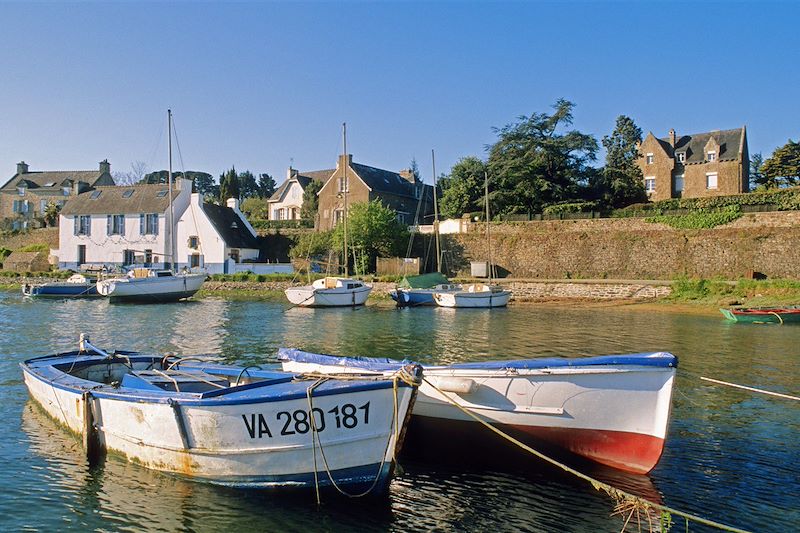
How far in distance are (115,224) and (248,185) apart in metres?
60.4

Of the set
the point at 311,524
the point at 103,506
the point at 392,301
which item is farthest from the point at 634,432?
the point at 392,301

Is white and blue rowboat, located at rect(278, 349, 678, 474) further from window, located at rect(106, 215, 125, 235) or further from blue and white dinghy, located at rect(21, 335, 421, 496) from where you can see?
window, located at rect(106, 215, 125, 235)

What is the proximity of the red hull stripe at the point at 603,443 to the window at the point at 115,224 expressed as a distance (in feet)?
187

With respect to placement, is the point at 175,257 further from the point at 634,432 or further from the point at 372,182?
the point at 634,432

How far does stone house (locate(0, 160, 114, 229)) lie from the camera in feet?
253

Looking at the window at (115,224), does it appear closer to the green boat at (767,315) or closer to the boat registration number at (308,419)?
the green boat at (767,315)

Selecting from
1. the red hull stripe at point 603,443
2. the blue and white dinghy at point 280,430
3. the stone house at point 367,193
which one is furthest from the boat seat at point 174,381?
the stone house at point 367,193

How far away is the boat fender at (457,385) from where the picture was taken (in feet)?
30.5

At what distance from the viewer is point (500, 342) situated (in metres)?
22.6

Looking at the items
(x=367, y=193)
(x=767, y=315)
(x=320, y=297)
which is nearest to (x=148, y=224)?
(x=367, y=193)

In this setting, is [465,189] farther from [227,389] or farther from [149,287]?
[227,389]

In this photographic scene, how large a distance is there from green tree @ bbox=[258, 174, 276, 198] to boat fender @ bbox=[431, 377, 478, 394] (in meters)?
112

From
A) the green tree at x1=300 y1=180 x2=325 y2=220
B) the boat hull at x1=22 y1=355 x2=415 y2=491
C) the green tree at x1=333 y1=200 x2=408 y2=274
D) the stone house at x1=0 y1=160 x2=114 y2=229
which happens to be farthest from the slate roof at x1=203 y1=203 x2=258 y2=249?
the boat hull at x1=22 y1=355 x2=415 y2=491

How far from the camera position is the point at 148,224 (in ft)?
190
